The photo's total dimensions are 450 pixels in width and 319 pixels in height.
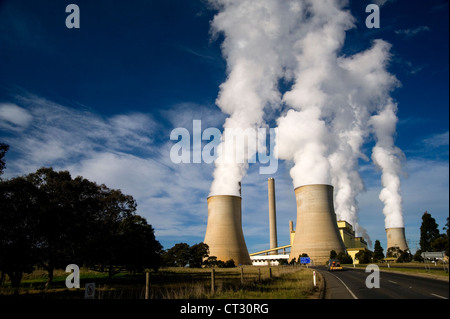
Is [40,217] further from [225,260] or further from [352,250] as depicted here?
[352,250]

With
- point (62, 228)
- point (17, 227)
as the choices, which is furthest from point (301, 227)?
point (17, 227)

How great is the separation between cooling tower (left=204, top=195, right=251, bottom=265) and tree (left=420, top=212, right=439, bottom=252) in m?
28.9

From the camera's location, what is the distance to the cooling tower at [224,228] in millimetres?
48969

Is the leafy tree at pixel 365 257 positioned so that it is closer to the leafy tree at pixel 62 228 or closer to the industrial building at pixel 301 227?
the industrial building at pixel 301 227

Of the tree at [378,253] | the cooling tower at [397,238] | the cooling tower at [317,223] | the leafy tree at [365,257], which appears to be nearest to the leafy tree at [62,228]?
the cooling tower at [317,223]

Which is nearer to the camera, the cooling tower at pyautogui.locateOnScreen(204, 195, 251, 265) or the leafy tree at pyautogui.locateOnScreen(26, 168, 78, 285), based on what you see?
the leafy tree at pyautogui.locateOnScreen(26, 168, 78, 285)

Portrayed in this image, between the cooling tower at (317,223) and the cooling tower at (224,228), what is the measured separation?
955 centimetres

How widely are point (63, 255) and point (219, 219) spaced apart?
101ft

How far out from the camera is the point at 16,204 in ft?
60.5

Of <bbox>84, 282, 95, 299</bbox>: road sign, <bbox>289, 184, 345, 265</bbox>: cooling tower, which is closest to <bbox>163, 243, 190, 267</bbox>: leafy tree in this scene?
<bbox>289, 184, 345, 265</bbox>: cooling tower

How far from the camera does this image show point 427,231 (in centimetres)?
5203

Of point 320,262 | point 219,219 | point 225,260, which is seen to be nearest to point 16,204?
point 219,219

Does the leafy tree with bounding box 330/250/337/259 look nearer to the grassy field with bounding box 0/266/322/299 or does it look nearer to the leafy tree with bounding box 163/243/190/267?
the leafy tree with bounding box 163/243/190/267

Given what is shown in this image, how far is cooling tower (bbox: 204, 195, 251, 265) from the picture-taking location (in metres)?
49.0
